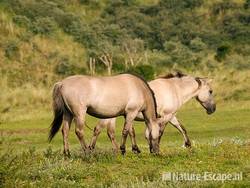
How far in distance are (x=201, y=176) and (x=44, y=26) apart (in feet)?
143

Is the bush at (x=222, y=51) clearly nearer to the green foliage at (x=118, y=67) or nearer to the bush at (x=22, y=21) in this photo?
the green foliage at (x=118, y=67)

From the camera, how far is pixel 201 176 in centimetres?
1065

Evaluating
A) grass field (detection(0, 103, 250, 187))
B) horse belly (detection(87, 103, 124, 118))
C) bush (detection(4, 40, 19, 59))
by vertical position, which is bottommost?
bush (detection(4, 40, 19, 59))

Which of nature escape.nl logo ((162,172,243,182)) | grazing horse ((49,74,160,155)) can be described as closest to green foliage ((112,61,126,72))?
grazing horse ((49,74,160,155))

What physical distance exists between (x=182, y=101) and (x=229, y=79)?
24085 mm

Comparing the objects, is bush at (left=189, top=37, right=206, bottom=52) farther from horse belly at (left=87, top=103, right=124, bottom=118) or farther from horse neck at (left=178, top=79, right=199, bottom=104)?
horse belly at (left=87, top=103, right=124, bottom=118)

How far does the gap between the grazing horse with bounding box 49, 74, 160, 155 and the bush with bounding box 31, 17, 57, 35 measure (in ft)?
128

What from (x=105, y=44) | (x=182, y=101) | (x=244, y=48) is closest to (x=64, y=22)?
(x=105, y=44)

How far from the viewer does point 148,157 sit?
1322cm

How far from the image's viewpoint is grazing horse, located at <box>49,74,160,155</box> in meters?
13.6

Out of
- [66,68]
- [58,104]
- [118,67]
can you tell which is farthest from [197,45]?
[58,104]

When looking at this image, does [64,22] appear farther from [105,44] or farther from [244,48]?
[244,48]

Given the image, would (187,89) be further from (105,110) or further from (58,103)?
(58,103)

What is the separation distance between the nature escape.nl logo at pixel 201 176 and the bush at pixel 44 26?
42855 millimetres
